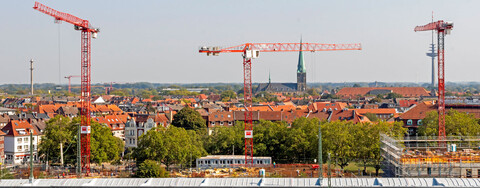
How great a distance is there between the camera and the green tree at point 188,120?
8738cm

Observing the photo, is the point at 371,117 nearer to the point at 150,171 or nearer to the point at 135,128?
the point at 135,128

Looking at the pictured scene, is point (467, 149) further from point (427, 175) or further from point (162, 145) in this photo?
point (162, 145)

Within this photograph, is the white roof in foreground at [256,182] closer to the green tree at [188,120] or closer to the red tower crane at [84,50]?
the red tower crane at [84,50]

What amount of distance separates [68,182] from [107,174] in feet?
59.6

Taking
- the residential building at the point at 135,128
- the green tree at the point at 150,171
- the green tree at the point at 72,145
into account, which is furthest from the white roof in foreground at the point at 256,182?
the residential building at the point at 135,128

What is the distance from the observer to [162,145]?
205ft

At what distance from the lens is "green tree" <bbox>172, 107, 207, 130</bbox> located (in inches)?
3440

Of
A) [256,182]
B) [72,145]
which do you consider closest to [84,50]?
[72,145]

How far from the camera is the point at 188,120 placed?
87.5 m

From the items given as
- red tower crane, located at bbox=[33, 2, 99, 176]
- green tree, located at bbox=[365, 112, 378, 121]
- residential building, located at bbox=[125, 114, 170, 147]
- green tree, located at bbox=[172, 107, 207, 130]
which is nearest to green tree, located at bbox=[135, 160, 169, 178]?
red tower crane, located at bbox=[33, 2, 99, 176]

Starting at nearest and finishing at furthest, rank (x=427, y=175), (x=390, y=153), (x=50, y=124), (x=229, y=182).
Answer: (x=229, y=182) < (x=427, y=175) < (x=390, y=153) < (x=50, y=124)

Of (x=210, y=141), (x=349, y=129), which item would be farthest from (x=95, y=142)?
(x=349, y=129)

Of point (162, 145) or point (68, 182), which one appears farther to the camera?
point (162, 145)

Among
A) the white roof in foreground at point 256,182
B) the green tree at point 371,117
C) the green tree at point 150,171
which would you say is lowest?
the green tree at point 150,171
